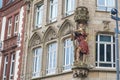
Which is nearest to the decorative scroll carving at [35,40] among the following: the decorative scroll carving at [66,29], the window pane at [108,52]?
the decorative scroll carving at [66,29]

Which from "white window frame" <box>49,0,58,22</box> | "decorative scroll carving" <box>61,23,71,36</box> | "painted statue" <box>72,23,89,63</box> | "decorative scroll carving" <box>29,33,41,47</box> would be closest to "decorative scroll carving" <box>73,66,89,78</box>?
"painted statue" <box>72,23,89,63</box>

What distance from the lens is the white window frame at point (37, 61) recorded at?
25.8m

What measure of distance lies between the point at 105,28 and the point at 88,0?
7.75ft

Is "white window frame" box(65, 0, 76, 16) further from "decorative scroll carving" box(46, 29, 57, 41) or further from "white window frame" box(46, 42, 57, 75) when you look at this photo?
"white window frame" box(46, 42, 57, 75)

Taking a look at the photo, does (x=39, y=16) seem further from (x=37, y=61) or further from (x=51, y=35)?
(x=37, y=61)

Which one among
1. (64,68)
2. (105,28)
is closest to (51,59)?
(64,68)

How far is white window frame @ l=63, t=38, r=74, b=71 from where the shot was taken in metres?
23.0

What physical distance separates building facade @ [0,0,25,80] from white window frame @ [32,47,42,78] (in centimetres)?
166

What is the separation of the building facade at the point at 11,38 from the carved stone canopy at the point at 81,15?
7.57 m

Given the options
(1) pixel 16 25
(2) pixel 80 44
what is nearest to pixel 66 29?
(2) pixel 80 44

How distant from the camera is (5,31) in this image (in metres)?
31.5

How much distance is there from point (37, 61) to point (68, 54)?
383cm

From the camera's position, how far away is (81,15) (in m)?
22.0

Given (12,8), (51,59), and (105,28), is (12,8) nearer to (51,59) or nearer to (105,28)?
(51,59)
